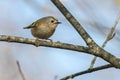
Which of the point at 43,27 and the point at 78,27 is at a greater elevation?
the point at 78,27

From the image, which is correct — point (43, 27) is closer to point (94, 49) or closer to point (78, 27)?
point (78, 27)

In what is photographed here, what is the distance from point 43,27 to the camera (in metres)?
3.40

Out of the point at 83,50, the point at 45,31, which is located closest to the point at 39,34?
the point at 45,31

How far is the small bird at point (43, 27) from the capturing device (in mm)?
3259

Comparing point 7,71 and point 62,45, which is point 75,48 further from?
point 7,71

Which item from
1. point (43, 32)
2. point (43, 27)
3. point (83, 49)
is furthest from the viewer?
point (43, 27)

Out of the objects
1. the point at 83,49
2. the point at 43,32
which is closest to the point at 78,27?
the point at 83,49

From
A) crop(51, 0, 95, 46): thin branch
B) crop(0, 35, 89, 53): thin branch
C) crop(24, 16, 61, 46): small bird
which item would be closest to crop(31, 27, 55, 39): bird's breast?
crop(24, 16, 61, 46): small bird

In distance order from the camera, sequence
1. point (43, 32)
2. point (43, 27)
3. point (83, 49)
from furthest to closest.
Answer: point (43, 27) < point (43, 32) < point (83, 49)

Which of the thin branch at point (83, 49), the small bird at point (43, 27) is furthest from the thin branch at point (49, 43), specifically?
the small bird at point (43, 27)

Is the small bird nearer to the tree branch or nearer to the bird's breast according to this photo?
the bird's breast

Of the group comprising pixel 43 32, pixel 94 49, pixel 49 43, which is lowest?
pixel 43 32

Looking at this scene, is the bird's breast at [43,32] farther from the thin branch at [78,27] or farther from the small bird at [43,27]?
the thin branch at [78,27]

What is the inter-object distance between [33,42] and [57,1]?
0.27 meters
